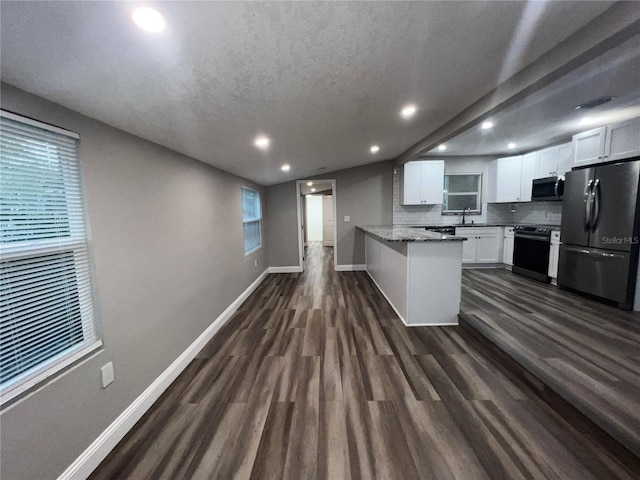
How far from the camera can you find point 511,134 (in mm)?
3795

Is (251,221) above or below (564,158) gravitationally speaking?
below

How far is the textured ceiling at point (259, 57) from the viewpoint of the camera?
85cm

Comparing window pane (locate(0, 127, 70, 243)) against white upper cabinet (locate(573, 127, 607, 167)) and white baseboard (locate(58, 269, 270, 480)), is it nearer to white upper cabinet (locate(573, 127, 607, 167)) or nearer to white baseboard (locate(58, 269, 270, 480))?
white baseboard (locate(58, 269, 270, 480))

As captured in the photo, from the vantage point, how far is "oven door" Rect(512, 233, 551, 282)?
409 centimetres

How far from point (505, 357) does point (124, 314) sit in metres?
3.05

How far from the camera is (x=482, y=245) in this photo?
16.7 ft

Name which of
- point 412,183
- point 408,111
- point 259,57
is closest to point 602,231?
point 412,183

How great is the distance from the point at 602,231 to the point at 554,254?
87 cm

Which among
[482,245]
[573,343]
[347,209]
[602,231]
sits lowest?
[573,343]

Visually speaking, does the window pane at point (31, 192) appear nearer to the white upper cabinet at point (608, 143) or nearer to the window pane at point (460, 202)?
the white upper cabinet at point (608, 143)

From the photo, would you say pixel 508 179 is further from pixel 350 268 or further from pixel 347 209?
pixel 350 268

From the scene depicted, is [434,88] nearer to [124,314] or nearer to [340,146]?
[340,146]

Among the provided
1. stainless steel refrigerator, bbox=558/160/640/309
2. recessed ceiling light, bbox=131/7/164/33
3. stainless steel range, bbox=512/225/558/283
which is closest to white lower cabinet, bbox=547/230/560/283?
stainless steel range, bbox=512/225/558/283

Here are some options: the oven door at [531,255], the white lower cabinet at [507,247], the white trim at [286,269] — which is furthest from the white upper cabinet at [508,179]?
the white trim at [286,269]
